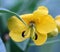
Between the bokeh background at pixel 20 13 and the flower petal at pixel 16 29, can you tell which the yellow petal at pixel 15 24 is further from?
the bokeh background at pixel 20 13

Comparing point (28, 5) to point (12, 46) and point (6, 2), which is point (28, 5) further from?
point (12, 46)

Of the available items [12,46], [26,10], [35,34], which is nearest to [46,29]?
[35,34]

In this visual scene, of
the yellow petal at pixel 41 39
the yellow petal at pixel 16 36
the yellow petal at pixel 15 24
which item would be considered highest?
the yellow petal at pixel 15 24

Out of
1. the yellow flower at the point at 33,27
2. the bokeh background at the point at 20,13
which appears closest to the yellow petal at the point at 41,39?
the yellow flower at the point at 33,27

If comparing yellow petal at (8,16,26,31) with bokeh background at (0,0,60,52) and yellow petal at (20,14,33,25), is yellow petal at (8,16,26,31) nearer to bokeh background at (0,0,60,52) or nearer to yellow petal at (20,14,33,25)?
yellow petal at (20,14,33,25)

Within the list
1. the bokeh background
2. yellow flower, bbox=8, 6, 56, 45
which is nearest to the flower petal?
yellow flower, bbox=8, 6, 56, 45

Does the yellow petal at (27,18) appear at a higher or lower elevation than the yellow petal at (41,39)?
higher

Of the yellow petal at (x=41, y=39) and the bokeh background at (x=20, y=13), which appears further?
the bokeh background at (x=20, y=13)

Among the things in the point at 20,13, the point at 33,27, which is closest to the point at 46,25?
the point at 33,27

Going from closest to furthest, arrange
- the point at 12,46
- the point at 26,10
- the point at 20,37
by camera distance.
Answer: the point at 20,37, the point at 12,46, the point at 26,10
